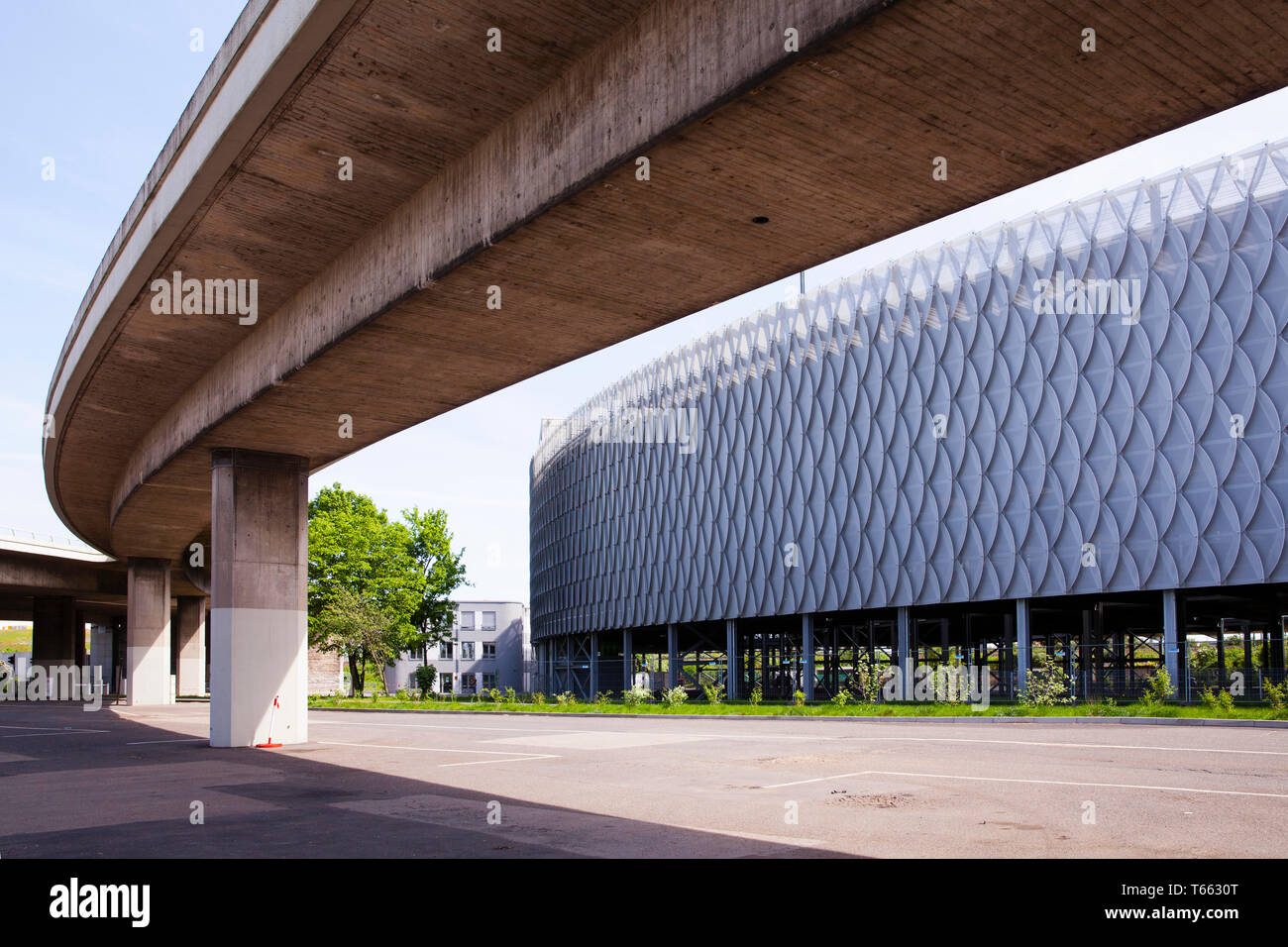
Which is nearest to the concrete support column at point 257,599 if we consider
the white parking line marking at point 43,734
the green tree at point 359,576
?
the white parking line marking at point 43,734

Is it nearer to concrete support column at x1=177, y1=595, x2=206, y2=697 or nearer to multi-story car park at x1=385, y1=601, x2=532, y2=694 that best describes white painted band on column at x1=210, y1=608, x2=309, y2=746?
concrete support column at x1=177, y1=595, x2=206, y2=697

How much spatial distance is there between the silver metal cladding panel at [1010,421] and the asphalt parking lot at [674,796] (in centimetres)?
1851

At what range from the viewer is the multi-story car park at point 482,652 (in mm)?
112312

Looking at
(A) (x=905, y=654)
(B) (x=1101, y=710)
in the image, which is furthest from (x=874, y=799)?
(A) (x=905, y=654)

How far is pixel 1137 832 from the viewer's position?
357 inches

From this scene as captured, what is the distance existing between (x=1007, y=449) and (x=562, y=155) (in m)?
37.3

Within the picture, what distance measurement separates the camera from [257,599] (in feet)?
69.7

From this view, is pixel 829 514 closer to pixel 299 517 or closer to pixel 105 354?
pixel 299 517

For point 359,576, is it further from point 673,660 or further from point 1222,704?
point 1222,704

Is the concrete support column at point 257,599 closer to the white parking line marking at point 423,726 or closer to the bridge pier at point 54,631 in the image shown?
the white parking line marking at point 423,726

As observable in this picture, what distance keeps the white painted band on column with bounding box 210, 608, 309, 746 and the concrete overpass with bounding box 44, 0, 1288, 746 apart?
5190mm
